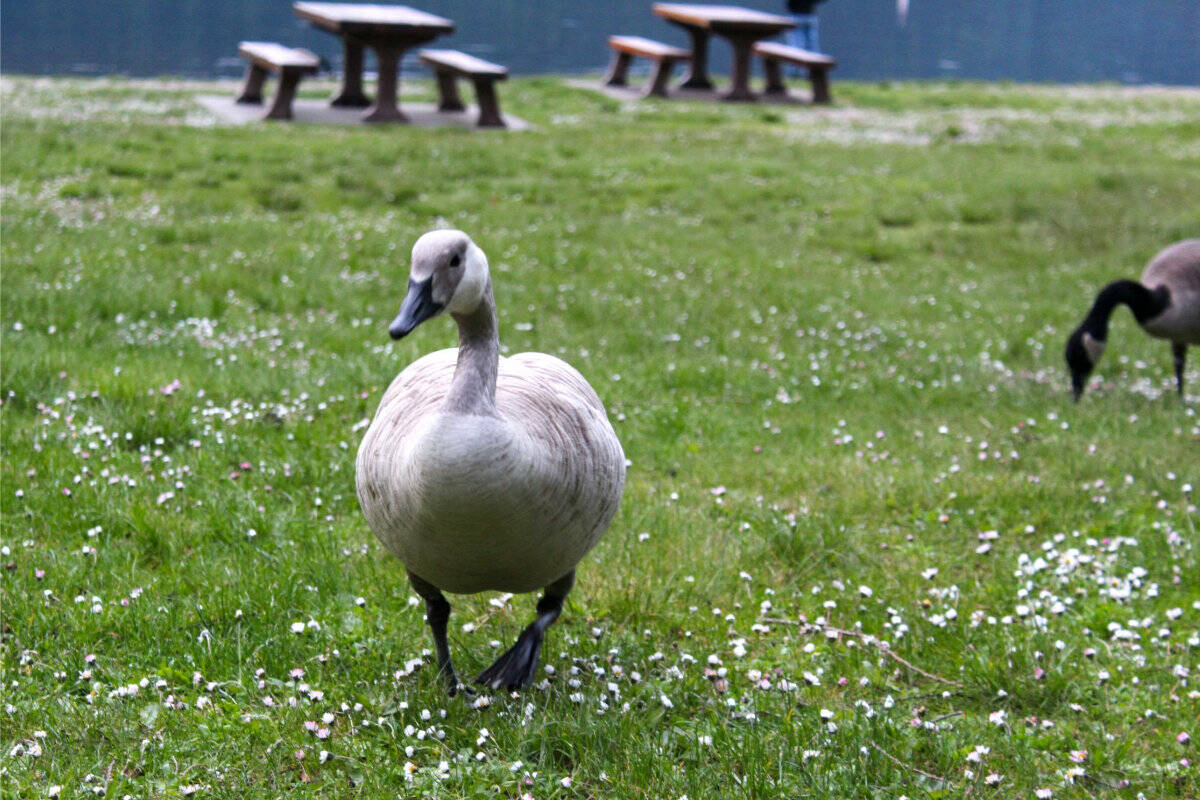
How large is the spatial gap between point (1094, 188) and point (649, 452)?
1066cm

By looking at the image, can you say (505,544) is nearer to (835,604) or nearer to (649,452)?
(835,604)

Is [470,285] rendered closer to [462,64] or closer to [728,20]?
[462,64]

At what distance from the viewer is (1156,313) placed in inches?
325

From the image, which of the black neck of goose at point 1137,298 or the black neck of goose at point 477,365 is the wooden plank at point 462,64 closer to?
the black neck of goose at point 1137,298

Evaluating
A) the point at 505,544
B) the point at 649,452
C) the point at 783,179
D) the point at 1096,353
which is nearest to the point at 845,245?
the point at 783,179

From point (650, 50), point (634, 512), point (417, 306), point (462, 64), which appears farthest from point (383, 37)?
point (417, 306)

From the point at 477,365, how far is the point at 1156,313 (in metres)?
6.51

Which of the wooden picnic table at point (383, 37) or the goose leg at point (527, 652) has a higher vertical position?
the wooden picnic table at point (383, 37)

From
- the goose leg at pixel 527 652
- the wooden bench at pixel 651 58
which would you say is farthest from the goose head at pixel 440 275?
the wooden bench at pixel 651 58

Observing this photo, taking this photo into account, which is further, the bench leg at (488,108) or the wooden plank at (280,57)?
the bench leg at (488,108)

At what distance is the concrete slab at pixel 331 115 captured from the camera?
18.3m

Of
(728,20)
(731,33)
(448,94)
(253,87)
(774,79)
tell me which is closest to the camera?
(448,94)

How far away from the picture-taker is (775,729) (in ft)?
12.8

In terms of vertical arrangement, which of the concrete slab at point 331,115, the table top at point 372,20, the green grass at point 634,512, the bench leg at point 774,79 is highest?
the table top at point 372,20
